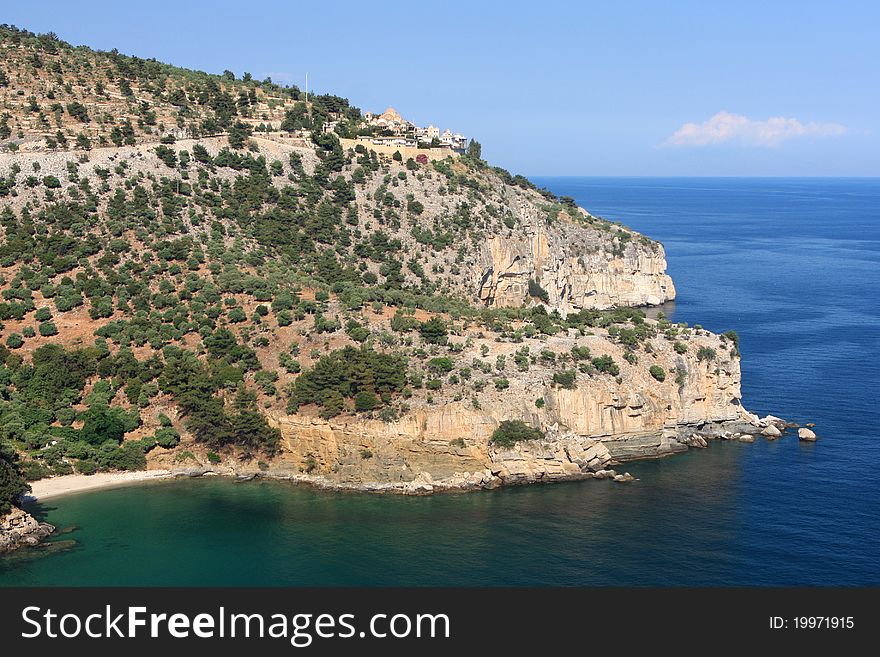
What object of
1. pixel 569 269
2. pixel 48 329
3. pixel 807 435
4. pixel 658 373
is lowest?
pixel 807 435

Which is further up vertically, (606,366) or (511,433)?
(606,366)

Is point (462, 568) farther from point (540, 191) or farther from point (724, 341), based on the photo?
point (540, 191)

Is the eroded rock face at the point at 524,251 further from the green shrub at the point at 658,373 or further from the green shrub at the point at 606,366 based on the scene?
the green shrub at the point at 658,373

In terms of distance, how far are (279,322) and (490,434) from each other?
22.3 metres

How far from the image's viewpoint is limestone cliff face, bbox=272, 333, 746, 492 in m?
69.6

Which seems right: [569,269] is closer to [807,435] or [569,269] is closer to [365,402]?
[807,435]

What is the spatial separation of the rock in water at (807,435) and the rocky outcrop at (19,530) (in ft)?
197

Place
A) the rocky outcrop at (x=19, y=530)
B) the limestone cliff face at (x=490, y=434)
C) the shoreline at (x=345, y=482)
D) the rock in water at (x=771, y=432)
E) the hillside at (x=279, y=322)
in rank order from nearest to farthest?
the rocky outcrop at (x=19, y=530)
the shoreline at (x=345, y=482)
the limestone cliff face at (x=490, y=434)
the hillside at (x=279, y=322)
the rock in water at (x=771, y=432)

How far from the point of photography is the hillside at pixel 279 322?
233 ft

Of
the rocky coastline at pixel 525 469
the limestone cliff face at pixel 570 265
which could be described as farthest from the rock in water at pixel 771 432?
the limestone cliff face at pixel 570 265

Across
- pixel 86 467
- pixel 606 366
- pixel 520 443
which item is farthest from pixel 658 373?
pixel 86 467

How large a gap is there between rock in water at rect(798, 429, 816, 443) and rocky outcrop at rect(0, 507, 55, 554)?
60.1 m

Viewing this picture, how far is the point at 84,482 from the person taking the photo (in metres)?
67.6

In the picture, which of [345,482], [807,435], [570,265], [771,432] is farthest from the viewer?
[570,265]
